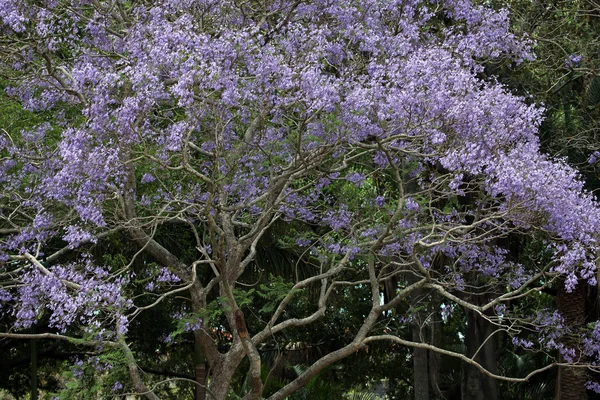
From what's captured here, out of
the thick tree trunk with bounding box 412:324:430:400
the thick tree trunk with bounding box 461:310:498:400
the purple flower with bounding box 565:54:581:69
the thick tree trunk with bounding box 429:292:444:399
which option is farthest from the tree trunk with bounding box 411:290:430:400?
the purple flower with bounding box 565:54:581:69

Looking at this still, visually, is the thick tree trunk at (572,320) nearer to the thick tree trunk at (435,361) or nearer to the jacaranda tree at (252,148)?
the jacaranda tree at (252,148)

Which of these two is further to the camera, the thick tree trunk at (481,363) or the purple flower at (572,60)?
the thick tree trunk at (481,363)

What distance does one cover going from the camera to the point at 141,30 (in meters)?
8.09

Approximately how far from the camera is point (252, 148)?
842 centimetres

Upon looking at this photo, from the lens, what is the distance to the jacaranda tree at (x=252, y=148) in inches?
295

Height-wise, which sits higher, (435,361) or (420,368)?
(420,368)

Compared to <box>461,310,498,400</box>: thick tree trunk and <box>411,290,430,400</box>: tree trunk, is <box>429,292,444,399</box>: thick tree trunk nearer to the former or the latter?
<box>461,310,498,400</box>: thick tree trunk

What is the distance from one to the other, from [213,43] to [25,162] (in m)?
2.93

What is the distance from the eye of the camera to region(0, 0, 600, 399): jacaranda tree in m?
7.50

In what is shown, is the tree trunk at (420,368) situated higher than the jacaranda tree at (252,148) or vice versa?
the jacaranda tree at (252,148)

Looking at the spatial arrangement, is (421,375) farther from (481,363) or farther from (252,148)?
(252,148)

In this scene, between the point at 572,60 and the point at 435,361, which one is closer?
the point at 572,60

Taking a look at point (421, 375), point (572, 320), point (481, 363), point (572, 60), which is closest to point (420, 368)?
point (421, 375)

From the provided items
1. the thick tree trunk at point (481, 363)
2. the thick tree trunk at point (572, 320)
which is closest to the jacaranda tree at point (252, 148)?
the thick tree trunk at point (572, 320)
